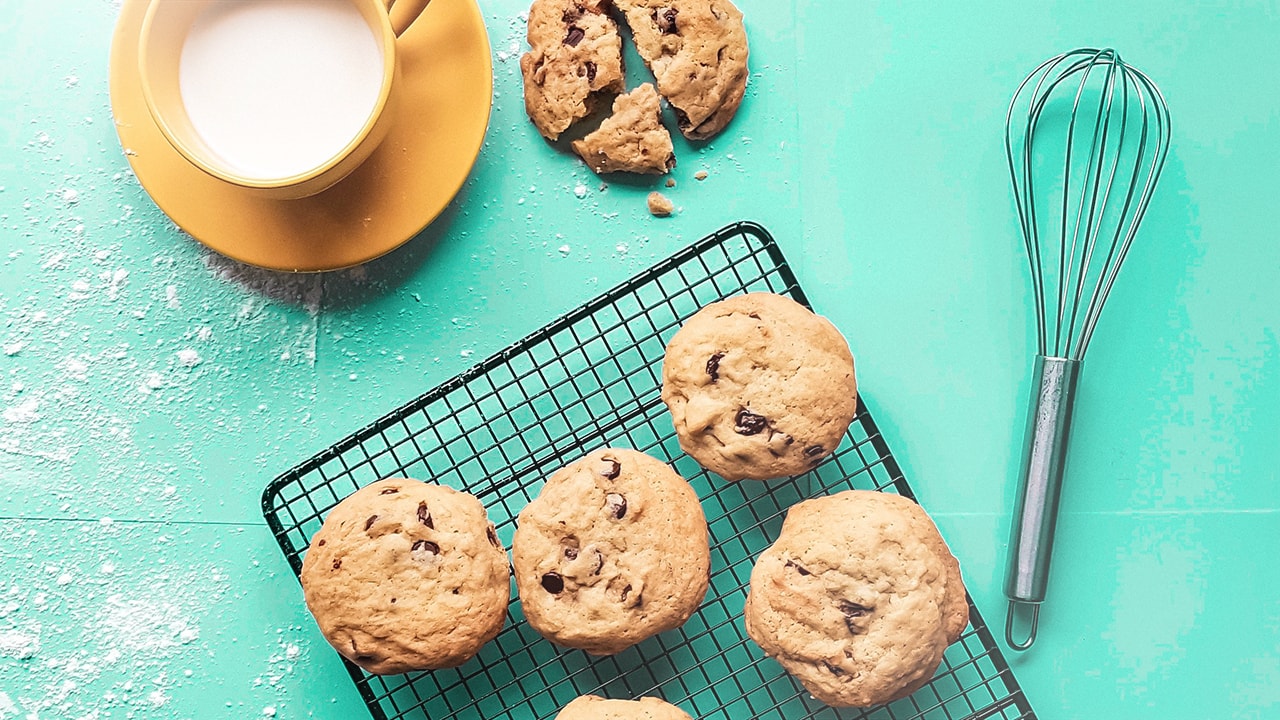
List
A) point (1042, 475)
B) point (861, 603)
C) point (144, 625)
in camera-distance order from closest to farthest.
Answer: point (861, 603)
point (1042, 475)
point (144, 625)

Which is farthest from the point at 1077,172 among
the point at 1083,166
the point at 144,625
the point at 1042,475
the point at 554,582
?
the point at 144,625

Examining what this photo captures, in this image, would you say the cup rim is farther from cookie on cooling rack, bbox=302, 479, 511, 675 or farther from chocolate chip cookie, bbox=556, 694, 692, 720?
chocolate chip cookie, bbox=556, 694, 692, 720

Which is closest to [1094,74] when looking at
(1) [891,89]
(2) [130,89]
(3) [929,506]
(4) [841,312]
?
(1) [891,89]

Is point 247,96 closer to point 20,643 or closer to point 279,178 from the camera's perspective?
point 279,178

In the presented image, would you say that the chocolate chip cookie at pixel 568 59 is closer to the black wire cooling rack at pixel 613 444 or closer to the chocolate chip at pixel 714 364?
the black wire cooling rack at pixel 613 444

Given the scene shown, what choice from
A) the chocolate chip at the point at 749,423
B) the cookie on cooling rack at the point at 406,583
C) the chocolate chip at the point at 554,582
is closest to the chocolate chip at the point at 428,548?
the cookie on cooling rack at the point at 406,583
